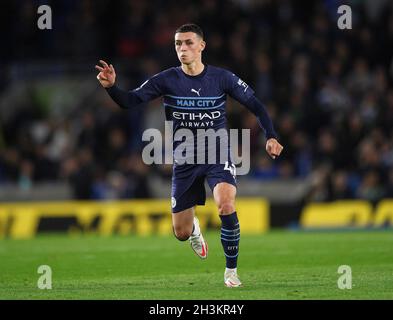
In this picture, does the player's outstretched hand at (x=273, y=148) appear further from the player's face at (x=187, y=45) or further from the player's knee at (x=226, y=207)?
the player's face at (x=187, y=45)

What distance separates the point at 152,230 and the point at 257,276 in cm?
891

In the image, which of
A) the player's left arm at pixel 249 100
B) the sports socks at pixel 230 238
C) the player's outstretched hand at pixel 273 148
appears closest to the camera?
the player's outstretched hand at pixel 273 148

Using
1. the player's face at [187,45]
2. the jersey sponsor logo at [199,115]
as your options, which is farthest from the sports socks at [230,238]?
the player's face at [187,45]

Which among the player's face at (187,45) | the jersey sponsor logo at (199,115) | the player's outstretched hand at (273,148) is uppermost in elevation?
the player's face at (187,45)

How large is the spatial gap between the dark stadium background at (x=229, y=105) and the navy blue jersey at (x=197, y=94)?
9.21 m

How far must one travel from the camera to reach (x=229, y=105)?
21281 mm

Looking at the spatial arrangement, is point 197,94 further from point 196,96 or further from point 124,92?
point 124,92

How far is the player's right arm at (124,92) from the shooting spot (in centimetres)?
1038

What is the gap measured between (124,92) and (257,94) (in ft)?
36.3

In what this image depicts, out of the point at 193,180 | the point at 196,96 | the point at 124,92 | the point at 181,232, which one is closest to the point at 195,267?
the point at 181,232

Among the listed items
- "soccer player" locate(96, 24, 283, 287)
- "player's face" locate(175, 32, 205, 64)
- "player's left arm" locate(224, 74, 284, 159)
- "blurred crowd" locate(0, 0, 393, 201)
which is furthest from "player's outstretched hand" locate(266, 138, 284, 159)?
"blurred crowd" locate(0, 0, 393, 201)

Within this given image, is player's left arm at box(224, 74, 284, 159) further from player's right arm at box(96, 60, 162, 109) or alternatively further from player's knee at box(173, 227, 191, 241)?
player's knee at box(173, 227, 191, 241)

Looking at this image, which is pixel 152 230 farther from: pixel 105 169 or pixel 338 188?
pixel 338 188

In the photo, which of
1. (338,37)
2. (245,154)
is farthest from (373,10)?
(245,154)
